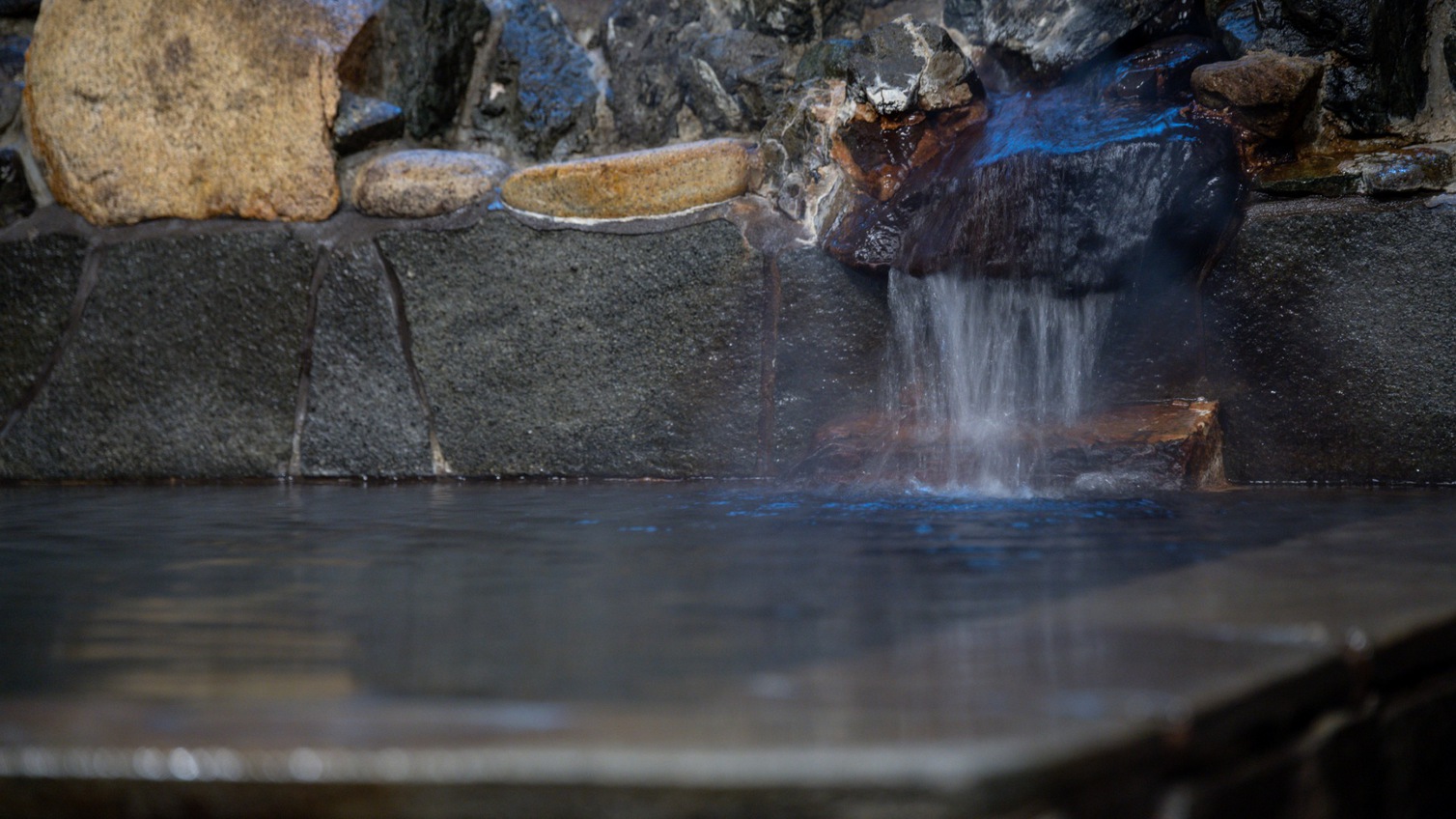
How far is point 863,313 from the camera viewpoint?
2898 mm

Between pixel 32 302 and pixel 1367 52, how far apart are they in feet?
12.2

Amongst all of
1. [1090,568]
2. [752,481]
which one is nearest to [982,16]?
[752,481]

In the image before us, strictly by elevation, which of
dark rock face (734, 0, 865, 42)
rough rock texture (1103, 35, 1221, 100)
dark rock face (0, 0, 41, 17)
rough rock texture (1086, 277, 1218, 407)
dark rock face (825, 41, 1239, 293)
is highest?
dark rock face (0, 0, 41, 17)

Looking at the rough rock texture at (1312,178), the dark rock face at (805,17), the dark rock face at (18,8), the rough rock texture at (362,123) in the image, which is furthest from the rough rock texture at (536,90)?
the rough rock texture at (1312,178)

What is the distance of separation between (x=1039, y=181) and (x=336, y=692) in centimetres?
212

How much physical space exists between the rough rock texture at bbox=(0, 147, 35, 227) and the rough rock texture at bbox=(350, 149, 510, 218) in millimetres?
1140

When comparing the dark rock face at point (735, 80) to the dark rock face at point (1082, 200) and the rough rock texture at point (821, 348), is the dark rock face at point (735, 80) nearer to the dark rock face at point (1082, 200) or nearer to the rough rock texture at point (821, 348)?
the rough rock texture at point (821, 348)

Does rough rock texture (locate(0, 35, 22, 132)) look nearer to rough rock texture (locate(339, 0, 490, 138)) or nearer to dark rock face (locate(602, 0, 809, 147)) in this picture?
rough rock texture (locate(339, 0, 490, 138))

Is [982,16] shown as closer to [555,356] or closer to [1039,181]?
[1039,181]

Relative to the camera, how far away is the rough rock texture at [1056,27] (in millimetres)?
2812

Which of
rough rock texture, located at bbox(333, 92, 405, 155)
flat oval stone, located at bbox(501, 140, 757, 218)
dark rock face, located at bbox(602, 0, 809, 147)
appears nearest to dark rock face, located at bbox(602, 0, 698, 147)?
dark rock face, located at bbox(602, 0, 809, 147)

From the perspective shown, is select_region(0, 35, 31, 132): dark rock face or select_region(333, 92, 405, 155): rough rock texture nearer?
select_region(333, 92, 405, 155): rough rock texture

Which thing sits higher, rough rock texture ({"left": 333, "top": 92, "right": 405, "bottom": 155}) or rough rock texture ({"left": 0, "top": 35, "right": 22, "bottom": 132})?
rough rock texture ({"left": 0, "top": 35, "right": 22, "bottom": 132})

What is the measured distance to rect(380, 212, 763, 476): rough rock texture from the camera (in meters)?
3.00
